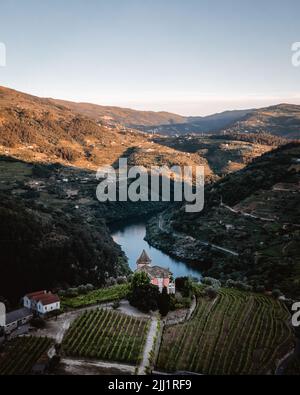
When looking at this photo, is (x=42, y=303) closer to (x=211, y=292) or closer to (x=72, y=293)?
(x=72, y=293)

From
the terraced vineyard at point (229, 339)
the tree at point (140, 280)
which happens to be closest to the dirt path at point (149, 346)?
the terraced vineyard at point (229, 339)

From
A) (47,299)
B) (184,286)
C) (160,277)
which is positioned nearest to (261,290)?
(184,286)

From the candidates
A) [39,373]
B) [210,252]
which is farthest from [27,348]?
[210,252]

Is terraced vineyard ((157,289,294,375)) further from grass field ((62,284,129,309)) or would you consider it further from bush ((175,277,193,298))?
grass field ((62,284,129,309))

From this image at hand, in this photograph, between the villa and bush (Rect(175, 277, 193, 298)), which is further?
bush (Rect(175, 277, 193, 298))

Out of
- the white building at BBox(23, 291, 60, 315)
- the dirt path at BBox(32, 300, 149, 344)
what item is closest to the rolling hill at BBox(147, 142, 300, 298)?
the dirt path at BBox(32, 300, 149, 344)

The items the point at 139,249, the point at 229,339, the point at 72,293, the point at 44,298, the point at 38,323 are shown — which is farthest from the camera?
the point at 139,249

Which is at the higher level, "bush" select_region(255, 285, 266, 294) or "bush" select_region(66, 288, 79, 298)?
"bush" select_region(66, 288, 79, 298)
